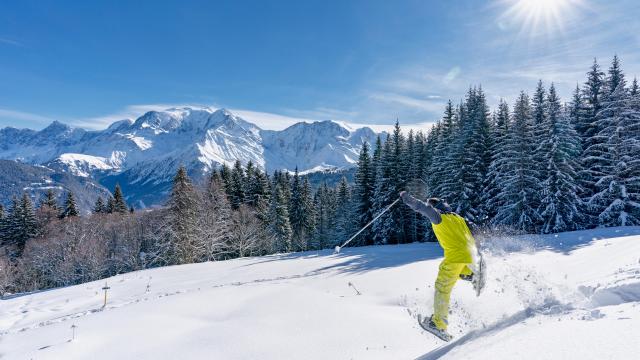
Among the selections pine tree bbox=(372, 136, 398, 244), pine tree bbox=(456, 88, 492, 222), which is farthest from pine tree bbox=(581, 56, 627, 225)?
pine tree bbox=(372, 136, 398, 244)

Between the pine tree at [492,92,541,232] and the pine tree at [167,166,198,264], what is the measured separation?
30.1 metres

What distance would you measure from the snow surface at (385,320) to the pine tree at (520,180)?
12.8 metres

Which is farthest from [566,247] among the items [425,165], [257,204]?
[257,204]

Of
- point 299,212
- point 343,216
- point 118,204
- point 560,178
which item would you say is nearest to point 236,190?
point 299,212

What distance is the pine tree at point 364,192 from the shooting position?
4356 cm

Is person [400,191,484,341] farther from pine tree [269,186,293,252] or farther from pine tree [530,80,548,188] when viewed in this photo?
pine tree [269,186,293,252]

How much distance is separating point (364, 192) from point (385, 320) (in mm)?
35951

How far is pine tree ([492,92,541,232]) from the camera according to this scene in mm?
29531

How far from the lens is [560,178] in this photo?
90.7 ft

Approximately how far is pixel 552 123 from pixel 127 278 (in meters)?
32.9

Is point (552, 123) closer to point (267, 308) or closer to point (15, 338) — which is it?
point (267, 308)

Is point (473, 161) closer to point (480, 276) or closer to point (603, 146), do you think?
point (603, 146)

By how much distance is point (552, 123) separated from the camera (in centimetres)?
2897

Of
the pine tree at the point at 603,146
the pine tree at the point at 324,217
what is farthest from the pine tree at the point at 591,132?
the pine tree at the point at 324,217
